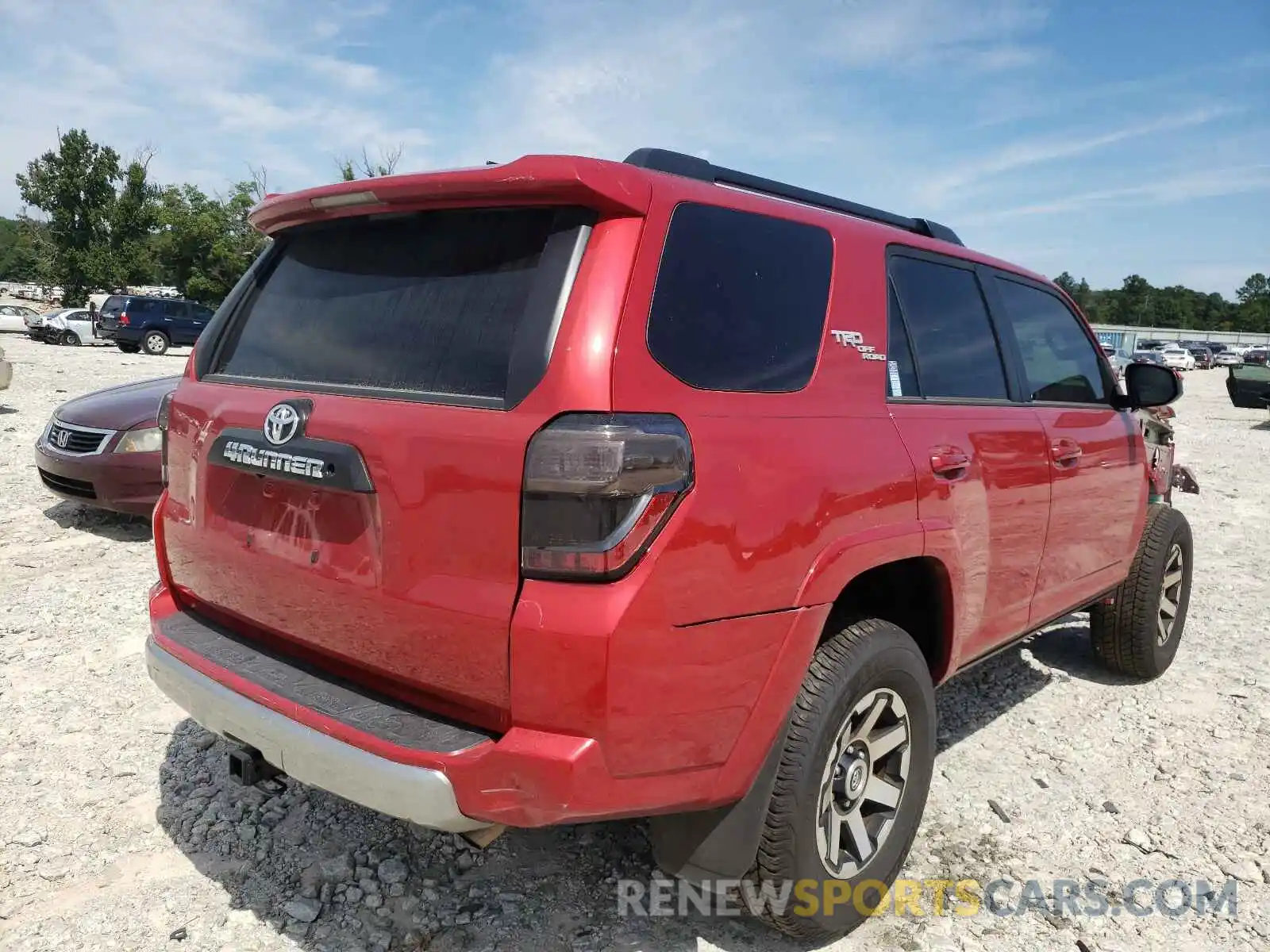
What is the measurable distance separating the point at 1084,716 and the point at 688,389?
3.13 meters

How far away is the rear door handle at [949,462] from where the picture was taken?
8.50ft

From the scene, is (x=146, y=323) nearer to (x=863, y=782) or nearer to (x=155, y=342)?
(x=155, y=342)

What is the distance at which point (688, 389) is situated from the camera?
6.34 feet

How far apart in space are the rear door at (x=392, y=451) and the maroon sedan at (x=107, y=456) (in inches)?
153

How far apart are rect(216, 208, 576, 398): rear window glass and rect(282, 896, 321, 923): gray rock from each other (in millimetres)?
1459

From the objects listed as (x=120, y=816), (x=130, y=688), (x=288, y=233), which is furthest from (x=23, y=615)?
(x=288, y=233)

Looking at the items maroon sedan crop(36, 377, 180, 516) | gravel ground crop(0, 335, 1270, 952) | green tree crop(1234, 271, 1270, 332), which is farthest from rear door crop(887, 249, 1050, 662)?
green tree crop(1234, 271, 1270, 332)

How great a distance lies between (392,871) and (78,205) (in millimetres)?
59055

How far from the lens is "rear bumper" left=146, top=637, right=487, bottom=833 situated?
1808mm

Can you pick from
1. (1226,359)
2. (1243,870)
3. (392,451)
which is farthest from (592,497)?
(1226,359)

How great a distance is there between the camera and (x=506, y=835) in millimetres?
2883

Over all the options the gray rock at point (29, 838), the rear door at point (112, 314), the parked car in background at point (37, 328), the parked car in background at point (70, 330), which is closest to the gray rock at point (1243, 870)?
the gray rock at point (29, 838)

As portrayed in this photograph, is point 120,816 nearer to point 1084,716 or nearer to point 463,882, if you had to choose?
point 463,882

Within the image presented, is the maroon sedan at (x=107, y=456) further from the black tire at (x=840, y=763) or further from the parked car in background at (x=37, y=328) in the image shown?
the parked car in background at (x=37, y=328)
